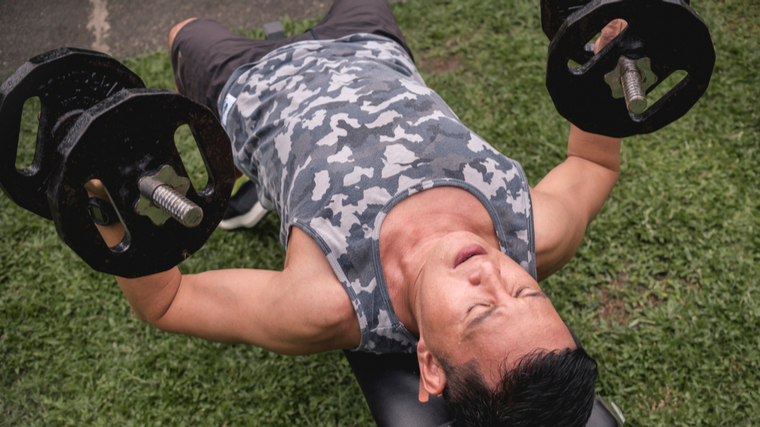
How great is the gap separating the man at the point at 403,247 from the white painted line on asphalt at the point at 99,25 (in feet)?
7.69

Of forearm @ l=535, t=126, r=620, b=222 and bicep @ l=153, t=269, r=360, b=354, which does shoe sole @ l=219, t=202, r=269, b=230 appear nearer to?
bicep @ l=153, t=269, r=360, b=354

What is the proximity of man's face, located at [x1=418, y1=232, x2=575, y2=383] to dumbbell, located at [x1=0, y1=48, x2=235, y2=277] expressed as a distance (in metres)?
0.73

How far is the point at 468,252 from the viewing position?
160 cm

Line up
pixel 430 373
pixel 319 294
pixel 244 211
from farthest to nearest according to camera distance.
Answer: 1. pixel 244 211
2. pixel 319 294
3. pixel 430 373

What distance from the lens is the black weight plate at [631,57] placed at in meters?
1.45

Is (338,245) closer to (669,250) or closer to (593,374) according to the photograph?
(593,374)

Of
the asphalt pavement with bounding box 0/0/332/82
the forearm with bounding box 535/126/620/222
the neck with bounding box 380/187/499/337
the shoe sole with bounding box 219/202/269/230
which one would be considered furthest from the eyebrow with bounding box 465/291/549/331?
the asphalt pavement with bounding box 0/0/332/82

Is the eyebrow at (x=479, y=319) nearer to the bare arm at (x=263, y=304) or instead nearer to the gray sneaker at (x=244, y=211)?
the bare arm at (x=263, y=304)

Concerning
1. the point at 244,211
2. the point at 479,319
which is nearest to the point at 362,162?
the point at 479,319

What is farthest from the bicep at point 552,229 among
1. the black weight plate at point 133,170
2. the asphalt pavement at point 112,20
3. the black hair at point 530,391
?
the asphalt pavement at point 112,20

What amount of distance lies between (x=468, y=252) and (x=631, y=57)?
0.82m

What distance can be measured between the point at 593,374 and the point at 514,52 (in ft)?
9.17

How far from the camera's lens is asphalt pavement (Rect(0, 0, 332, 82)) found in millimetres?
3771

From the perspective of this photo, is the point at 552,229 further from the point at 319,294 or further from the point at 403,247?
the point at 319,294
